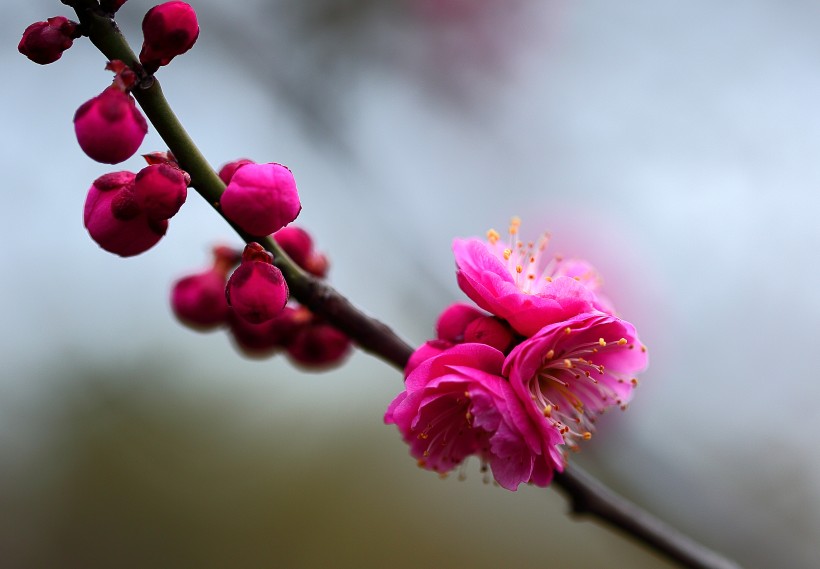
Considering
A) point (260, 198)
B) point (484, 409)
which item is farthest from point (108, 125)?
point (484, 409)

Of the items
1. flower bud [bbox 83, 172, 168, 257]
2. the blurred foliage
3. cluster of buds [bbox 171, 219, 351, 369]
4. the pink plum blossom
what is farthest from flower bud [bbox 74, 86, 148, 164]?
the blurred foliage

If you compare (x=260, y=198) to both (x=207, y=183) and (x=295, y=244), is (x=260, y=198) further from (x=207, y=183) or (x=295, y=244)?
(x=295, y=244)

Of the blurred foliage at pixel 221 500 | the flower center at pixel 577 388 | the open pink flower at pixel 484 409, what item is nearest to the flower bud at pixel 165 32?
the open pink flower at pixel 484 409

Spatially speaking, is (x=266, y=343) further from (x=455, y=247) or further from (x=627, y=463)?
(x=627, y=463)

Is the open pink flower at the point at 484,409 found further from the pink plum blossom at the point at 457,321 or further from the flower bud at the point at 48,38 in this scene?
the flower bud at the point at 48,38

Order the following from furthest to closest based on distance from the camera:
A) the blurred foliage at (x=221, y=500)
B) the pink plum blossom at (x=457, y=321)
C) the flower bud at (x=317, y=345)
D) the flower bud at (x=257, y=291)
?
the blurred foliage at (x=221, y=500), the flower bud at (x=317, y=345), the pink plum blossom at (x=457, y=321), the flower bud at (x=257, y=291)
